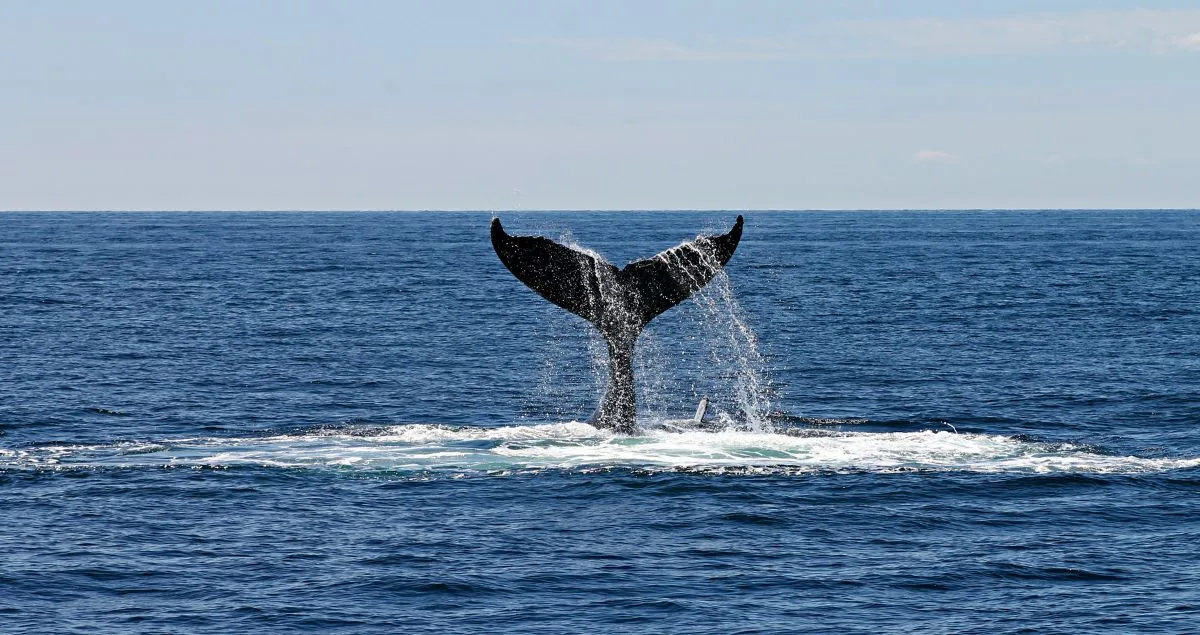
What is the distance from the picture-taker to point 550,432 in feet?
70.4

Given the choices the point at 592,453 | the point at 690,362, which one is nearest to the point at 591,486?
the point at 592,453

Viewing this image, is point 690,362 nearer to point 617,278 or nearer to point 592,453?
point 592,453

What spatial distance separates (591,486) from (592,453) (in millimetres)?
1810

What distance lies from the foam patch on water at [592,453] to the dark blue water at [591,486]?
80 mm

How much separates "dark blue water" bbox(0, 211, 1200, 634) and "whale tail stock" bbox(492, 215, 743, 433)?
1727 millimetres

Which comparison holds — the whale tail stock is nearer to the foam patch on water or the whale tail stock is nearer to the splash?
the splash

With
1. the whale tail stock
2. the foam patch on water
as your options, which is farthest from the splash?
the foam patch on water

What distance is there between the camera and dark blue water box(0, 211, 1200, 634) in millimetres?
13812

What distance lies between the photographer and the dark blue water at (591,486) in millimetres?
13812

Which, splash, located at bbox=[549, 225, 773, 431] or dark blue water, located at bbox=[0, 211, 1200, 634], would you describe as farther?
splash, located at bbox=[549, 225, 773, 431]

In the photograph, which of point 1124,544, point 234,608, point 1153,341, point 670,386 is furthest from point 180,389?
point 1153,341

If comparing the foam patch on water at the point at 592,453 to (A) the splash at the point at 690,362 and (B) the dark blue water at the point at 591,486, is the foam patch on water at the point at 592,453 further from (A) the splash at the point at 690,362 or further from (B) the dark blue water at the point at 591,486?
(A) the splash at the point at 690,362

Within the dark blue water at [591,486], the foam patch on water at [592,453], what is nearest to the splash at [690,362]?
the dark blue water at [591,486]

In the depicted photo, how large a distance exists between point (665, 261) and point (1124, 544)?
20.1ft
